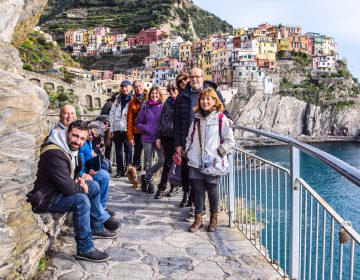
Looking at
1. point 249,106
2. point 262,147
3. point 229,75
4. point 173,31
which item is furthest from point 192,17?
point 262,147

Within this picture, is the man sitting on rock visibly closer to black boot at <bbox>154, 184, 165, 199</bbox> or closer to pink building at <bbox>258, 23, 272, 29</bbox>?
black boot at <bbox>154, 184, 165, 199</bbox>

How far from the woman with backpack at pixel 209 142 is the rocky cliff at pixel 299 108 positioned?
6830cm

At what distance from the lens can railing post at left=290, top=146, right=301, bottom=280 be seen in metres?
3.04

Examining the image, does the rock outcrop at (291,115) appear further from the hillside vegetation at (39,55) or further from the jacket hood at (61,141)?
the jacket hood at (61,141)

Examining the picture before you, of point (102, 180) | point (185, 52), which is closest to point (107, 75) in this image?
point (185, 52)

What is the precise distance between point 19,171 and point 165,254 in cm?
174

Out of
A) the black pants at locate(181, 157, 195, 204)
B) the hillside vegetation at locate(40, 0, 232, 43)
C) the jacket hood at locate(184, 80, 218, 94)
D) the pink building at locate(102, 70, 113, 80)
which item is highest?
the hillside vegetation at locate(40, 0, 232, 43)

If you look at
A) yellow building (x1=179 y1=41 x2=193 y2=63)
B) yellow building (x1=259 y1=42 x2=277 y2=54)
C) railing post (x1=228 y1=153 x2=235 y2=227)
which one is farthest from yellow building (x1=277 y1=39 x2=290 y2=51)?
railing post (x1=228 y1=153 x2=235 y2=227)

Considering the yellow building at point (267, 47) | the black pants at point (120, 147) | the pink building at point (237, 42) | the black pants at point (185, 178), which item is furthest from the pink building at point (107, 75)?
the black pants at point (185, 178)

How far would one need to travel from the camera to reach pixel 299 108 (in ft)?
259

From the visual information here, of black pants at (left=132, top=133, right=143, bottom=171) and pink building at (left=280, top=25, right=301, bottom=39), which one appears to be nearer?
black pants at (left=132, top=133, right=143, bottom=171)

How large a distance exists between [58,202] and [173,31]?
4419 inches

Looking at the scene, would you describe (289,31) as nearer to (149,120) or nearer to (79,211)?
(149,120)

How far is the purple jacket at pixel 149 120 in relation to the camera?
6373 millimetres
